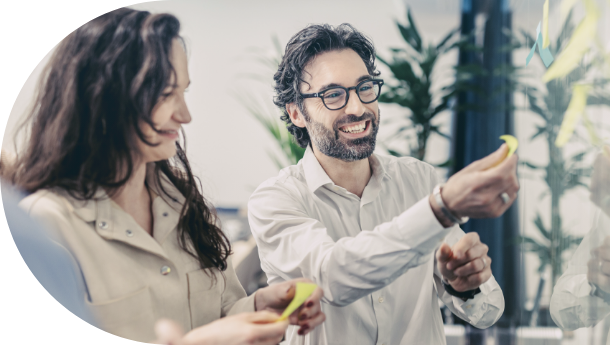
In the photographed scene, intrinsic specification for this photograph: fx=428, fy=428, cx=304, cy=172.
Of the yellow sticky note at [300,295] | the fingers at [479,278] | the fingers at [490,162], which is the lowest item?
the fingers at [479,278]

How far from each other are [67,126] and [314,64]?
549 millimetres

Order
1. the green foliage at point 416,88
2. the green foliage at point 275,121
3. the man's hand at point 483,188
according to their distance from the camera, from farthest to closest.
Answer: the green foliage at point 416,88 → the green foliage at point 275,121 → the man's hand at point 483,188

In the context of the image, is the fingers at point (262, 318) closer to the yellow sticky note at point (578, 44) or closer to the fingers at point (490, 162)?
the fingers at point (490, 162)

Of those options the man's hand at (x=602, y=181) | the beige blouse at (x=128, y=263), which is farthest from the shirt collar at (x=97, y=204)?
the man's hand at (x=602, y=181)

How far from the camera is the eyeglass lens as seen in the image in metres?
0.98

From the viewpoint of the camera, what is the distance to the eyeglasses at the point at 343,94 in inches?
38.7

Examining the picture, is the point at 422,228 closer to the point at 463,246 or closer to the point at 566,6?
the point at 463,246

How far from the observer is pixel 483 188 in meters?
0.77

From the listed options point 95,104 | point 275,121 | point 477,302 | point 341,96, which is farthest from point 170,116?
point 477,302

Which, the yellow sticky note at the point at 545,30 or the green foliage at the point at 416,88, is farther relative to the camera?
the green foliage at the point at 416,88

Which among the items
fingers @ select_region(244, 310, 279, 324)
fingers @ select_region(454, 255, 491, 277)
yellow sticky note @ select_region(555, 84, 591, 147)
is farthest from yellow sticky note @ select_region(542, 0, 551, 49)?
fingers @ select_region(244, 310, 279, 324)

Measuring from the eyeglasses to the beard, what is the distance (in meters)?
0.04

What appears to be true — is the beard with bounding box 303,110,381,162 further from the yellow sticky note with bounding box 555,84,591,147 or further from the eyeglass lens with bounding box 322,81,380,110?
the yellow sticky note with bounding box 555,84,591,147

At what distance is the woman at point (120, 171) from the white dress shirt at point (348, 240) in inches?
3.6
